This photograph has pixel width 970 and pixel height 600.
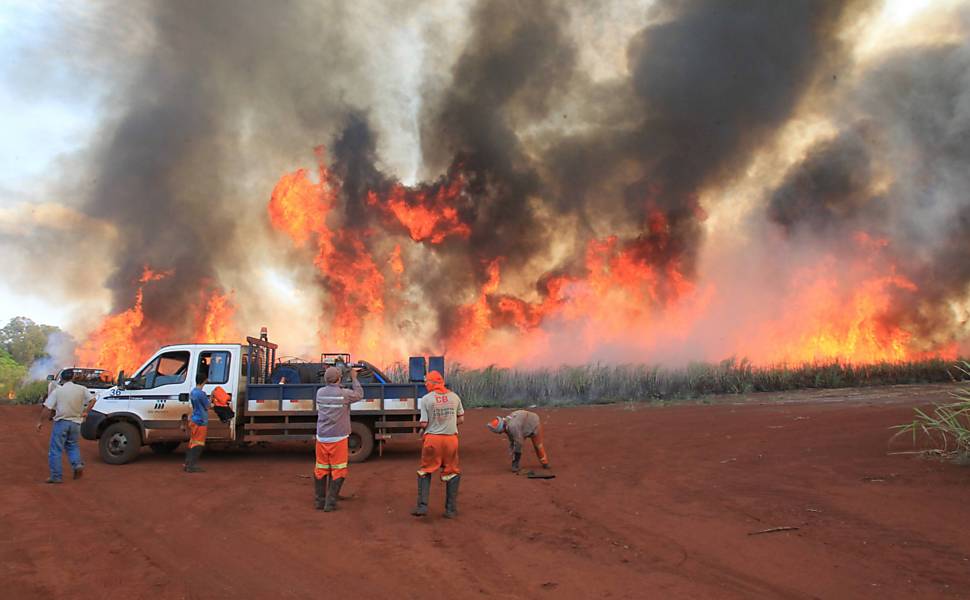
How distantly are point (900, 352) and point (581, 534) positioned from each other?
77.5 feet

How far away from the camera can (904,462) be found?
902 cm

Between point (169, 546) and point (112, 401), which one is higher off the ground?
point (112, 401)

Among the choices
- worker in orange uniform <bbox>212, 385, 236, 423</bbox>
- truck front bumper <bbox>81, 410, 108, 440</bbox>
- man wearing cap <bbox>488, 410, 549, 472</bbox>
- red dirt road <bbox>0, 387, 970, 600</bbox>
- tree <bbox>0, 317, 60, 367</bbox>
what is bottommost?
red dirt road <bbox>0, 387, 970, 600</bbox>

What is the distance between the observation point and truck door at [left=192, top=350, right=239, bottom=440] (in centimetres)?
1222

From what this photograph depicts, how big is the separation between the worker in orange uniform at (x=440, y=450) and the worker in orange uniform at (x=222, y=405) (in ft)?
19.2

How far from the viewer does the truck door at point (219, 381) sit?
40.1 feet

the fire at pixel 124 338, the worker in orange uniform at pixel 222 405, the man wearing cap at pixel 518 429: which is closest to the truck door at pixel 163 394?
the worker in orange uniform at pixel 222 405

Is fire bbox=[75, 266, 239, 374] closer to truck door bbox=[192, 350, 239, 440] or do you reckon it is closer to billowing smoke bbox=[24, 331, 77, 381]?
billowing smoke bbox=[24, 331, 77, 381]

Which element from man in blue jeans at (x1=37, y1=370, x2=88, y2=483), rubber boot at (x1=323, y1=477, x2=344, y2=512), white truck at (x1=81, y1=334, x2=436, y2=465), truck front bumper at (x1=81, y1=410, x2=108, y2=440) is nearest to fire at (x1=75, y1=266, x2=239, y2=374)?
truck front bumper at (x1=81, y1=410, x2=108, y2=440)

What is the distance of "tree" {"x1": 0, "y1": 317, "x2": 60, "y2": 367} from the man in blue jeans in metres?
57.2

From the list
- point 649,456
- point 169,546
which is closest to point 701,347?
point 649,456

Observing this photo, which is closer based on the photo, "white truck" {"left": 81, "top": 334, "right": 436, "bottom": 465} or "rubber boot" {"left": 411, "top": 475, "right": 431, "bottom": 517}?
"rubber boot" {"left": 411, "top": 475, "right": 431, "bottom": 517}

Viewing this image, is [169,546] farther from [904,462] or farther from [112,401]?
[904,462]

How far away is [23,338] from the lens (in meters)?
68.2
